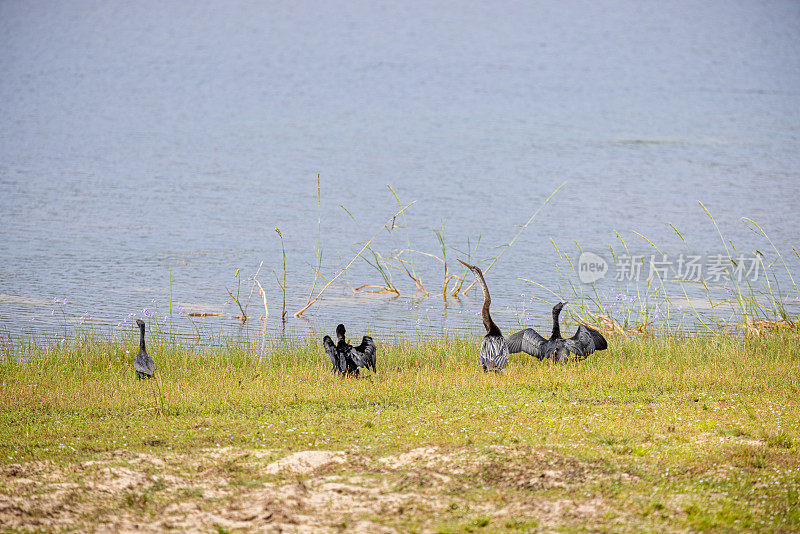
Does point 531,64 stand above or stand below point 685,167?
above

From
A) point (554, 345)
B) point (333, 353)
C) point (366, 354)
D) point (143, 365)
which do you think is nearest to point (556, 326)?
point (554, 345)

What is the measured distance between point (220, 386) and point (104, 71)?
209 feet

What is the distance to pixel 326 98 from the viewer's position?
58562 mm

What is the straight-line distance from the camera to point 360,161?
125 feet

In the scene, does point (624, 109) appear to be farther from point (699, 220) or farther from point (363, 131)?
point (699, 220)

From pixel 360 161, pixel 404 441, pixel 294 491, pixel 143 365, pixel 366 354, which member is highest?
pixel 360 161

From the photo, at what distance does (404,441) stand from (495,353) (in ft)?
10.3

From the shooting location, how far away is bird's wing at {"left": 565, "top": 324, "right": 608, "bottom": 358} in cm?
1141

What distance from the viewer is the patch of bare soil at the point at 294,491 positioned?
20.6ft

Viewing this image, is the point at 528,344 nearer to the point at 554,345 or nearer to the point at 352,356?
the point at 554,345

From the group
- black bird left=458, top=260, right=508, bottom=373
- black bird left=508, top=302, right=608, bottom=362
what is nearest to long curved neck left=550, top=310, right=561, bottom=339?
black bird left=508, top=302, right=608, bottom=362

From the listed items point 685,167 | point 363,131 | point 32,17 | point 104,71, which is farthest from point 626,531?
point 32,17

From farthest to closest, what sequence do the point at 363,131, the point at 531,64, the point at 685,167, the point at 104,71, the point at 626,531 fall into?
the point at 531,64, the point at 104,71, the point at 363,131, the point at 685,167, the point at 626,531

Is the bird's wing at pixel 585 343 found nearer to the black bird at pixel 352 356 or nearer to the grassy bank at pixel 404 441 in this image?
the grassy bank at pixel 404 441
